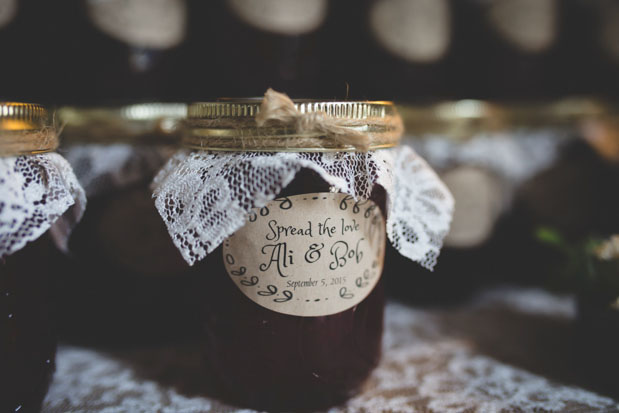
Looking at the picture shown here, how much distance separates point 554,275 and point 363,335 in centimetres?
29

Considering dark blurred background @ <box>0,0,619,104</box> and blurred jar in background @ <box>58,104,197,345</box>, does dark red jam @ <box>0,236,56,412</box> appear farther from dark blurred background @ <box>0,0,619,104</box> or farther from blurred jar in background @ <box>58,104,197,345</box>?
dark blurred background @ <box>0,0,619,104</box>

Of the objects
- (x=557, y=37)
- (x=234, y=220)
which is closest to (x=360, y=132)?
(x=234, y=220)

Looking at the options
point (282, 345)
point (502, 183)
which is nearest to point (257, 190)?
point (282, 345)

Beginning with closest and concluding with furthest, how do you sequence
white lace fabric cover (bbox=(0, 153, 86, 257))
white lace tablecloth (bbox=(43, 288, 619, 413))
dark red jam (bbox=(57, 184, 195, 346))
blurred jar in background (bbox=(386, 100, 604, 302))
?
1. white lace fabric cover (bbox=(0, 153, 86, 257))
2. white lace tablecloth (bbox=(43, 288, 619, 413))
3. dark red jam (bbox=(57, 184, 195, 346))
4. blurred jar in background (bbox=(386, 100, 604, 302))

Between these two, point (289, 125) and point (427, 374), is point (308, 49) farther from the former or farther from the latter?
point (427, 374)

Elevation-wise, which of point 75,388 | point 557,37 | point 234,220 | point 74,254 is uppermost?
point 557,37

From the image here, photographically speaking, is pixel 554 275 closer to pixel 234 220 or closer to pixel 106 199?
pixel 234 220

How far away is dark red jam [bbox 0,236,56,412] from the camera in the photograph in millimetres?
477

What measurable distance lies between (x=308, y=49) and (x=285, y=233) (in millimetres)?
354

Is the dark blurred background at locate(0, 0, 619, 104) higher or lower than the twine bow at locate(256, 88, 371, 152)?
higher

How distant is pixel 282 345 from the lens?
1.69 feet

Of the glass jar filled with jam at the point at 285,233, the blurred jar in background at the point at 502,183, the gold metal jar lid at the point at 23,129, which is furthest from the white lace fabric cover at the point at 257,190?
the blurred jar in background at the point at 502,183

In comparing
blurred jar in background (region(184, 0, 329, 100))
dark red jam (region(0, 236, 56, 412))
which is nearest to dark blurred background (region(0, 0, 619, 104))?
blurred jar in background (region(184, 0, 329, 100))

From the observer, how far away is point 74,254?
0.68 metres
